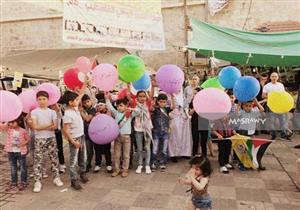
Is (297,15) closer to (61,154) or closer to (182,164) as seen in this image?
(182,164)

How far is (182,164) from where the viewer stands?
6816 millimetres

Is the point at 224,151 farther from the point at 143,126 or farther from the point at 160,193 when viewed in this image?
the point at 160,193

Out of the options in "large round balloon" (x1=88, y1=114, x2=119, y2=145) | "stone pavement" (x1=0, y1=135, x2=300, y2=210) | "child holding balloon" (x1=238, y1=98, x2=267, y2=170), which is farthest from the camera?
"child holding balloon" (x1=238, y1=98, x2=267, y2=170)

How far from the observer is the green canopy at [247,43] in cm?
666

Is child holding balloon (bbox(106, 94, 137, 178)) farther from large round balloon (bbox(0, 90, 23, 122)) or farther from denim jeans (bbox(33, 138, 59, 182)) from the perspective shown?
large round balloon (bbox(0, 90, 23, 122))

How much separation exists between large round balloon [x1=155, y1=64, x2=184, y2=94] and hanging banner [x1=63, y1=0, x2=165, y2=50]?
1.54 ft

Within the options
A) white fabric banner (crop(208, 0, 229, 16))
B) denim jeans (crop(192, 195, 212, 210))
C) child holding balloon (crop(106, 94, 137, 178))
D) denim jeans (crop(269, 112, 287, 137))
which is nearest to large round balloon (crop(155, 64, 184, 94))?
child holding balloon (crop(106, 94, 137, 178))

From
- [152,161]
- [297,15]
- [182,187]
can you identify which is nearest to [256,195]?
[182,187]

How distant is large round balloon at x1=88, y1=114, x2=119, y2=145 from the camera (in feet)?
18.8

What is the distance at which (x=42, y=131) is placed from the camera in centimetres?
537

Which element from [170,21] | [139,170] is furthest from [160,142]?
[170,21]

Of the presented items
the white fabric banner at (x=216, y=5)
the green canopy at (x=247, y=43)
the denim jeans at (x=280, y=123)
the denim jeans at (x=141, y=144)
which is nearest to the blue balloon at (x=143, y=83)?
the denim jeans at (x=141, y=144)

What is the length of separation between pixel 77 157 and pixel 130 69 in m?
1.53

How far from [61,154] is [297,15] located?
41.2 ft
